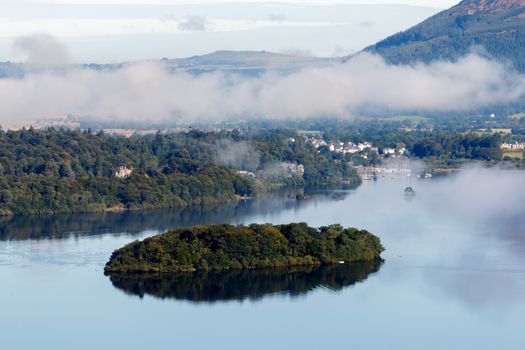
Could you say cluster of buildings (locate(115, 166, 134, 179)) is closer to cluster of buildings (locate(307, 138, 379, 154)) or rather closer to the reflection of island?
cluster of buildings (locate(307, 138, 379, 154))

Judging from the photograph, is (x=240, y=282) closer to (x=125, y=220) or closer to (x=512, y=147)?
(x=125, y=220)

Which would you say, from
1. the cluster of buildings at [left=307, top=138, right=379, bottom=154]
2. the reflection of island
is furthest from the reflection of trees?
the cluster of buildings at [left=307, top=138, right=379, bottom=154]

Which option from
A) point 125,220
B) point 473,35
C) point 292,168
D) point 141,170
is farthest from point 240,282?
point 473,35

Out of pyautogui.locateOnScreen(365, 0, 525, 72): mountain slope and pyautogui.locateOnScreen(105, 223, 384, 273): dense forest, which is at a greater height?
pyautogui.locateOnScreen(365, 0, 525, 72): mountain slope

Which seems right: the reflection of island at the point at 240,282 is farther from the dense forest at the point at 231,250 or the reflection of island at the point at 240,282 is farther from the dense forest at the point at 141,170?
the dense forest at the point at 141,170

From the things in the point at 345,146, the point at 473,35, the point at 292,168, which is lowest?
the point at 292,168

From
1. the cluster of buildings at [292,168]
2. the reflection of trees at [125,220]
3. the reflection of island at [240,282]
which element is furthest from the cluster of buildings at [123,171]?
the reflection of island at [240,282]
